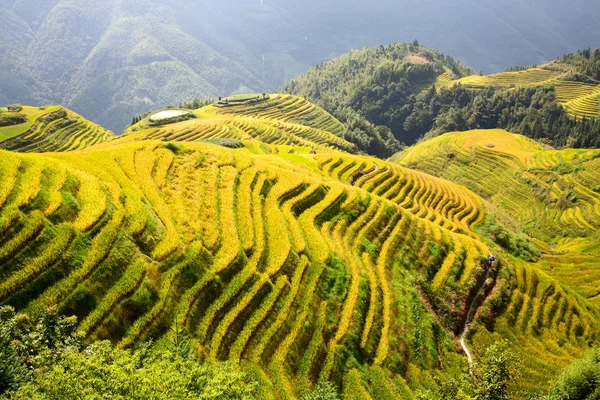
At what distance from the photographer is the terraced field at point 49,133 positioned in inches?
3228

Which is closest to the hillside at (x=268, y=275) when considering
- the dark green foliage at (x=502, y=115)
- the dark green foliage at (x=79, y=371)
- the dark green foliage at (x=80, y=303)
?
the dark green foliage at (x=80, y=303)

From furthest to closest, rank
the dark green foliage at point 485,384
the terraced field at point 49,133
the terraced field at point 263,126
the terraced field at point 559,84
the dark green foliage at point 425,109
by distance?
the terraced field at point 559,84 < the dark green foliage at point 425,109 < the terraced field at point 263,126 < the terraced field at point 49,133 < the dark green foliage at point 485,384

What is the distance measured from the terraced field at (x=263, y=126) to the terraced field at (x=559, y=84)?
74.5 m

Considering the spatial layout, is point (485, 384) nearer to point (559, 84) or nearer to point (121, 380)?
point (121, 380)

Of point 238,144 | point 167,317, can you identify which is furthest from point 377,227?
point 238,144

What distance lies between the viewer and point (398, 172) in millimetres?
53469

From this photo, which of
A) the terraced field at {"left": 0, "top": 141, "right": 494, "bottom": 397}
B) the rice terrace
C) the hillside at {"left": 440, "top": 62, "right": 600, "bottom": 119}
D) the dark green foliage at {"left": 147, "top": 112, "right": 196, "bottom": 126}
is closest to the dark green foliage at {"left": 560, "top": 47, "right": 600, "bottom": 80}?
the hillside at {"left": 440, "top": 62, "right": 600, "bottom": 119}

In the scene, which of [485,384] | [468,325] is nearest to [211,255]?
[485,384]

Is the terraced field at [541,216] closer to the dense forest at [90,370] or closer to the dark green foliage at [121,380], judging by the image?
the dense forest at [90,370]

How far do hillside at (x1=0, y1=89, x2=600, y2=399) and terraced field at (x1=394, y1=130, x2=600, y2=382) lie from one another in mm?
246

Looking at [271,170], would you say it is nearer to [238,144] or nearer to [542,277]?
[542,277]

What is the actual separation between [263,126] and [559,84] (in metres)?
120

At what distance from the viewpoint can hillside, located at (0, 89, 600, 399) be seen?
1566cm

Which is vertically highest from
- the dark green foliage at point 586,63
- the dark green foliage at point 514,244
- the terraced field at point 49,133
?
the dark green foliage at point 586,63
